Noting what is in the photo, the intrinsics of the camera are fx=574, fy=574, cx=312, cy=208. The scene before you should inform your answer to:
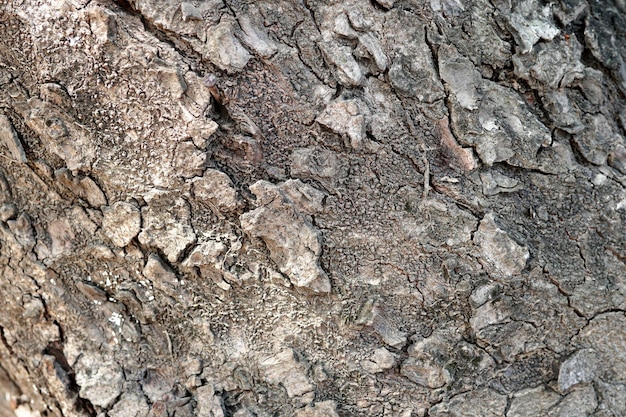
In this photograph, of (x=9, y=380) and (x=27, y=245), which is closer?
(x=27, y=245)

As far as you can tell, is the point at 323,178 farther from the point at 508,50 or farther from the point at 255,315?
the point at 508,50

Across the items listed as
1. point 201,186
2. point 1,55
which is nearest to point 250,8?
point 201,186

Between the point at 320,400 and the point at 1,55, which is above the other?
the point at 1,55

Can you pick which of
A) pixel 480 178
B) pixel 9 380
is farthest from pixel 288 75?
pixel 9 380

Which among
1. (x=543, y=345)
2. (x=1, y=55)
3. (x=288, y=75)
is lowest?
(x=1, y=55)

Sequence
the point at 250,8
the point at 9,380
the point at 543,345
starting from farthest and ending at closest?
1. the point at 9,380
2. the point at 543,345
3. the point at 250,8

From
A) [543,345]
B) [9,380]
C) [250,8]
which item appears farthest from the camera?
[9,380]

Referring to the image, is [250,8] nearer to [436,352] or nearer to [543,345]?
[436,352]
